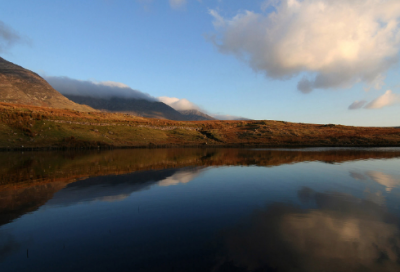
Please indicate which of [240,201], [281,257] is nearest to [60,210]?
[240,201]

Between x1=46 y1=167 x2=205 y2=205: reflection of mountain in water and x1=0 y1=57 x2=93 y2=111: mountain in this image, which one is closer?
x1=46 y1=167 x2=205 y2=205: reflection of mountain in water

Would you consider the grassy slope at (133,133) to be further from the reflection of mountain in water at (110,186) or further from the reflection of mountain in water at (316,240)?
the reflection of mountain in water at (316,240)

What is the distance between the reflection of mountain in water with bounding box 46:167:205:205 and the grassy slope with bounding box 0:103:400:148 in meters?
33.5

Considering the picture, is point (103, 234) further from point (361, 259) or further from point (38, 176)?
point (38, 176)

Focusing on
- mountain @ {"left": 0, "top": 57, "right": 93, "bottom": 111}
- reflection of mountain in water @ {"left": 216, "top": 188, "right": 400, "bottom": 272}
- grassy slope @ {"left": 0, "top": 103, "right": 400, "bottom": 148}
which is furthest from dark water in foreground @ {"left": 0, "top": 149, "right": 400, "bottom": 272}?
mountain @ {"left": 0, "top": 57, "right": 93, "bottom": 111}

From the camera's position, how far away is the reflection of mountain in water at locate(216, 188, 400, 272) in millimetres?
5820

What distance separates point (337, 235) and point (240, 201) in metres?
4.53

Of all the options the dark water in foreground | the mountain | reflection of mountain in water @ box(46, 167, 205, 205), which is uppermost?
the mountain

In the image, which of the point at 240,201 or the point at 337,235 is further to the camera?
the point at 240,201

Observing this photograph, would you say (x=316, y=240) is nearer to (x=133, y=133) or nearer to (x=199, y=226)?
(x=199, y=226)

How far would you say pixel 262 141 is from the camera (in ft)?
209

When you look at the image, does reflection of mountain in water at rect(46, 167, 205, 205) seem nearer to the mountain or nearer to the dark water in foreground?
the dark water in foreground

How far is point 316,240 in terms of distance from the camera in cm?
706

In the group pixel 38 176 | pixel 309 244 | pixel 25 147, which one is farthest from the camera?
pixel 25 147
